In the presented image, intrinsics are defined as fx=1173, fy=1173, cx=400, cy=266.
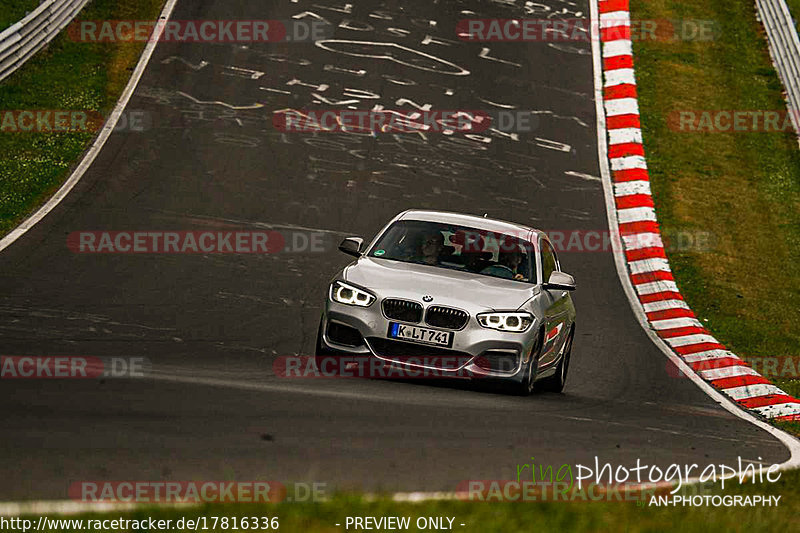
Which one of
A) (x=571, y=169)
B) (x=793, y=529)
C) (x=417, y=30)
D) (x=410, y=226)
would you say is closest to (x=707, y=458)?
(x=793, y=529)

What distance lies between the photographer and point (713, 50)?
86.5 ft

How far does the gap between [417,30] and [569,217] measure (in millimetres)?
8403

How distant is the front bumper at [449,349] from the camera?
912 cm

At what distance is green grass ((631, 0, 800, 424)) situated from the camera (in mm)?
16250

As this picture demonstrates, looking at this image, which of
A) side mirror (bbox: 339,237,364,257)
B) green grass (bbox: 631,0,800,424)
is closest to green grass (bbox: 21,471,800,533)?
side mirror (bbox: 339,237,364,257)

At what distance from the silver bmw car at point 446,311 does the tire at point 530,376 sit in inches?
0.5

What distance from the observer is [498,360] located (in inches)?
363

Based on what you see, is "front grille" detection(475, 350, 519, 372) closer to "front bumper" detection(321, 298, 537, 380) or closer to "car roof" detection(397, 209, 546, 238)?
"front bumper" detection(321, 298, 537, 380)

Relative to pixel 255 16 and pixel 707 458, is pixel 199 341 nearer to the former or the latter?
pixel 707 458

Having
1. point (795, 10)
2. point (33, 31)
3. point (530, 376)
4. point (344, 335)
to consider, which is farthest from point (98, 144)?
point (795, 10)

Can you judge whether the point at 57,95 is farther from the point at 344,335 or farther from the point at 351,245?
the point at 344,335

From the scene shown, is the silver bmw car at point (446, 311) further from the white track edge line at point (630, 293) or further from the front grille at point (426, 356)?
the white track edge line at point (630, 293)

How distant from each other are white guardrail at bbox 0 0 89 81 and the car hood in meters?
12.1

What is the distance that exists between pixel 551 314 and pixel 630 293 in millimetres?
6328
